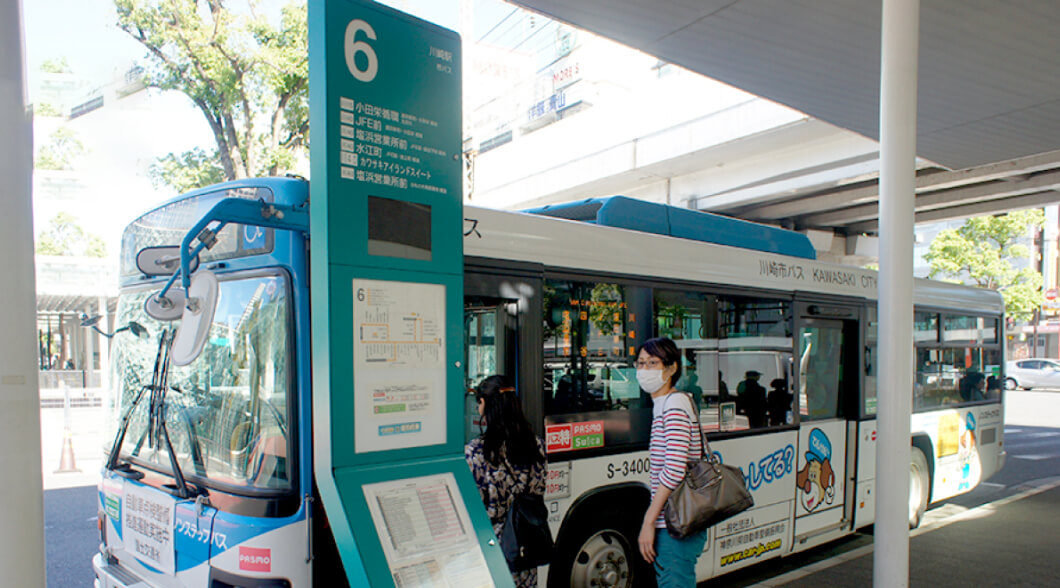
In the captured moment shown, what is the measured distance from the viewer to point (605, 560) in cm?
475

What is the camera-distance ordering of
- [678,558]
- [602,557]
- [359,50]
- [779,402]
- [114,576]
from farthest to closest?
[779,402] → [602,557] → [114,576] → [678,558] → [359,50]

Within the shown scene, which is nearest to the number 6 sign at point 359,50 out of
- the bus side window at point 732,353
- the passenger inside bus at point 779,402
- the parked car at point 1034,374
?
the bus side window at point 732,353

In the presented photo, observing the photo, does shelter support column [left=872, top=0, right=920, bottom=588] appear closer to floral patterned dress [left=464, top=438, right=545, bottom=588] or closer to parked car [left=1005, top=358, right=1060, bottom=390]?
floral patterned dress [left=464, top=438, right=545, bottom=588]

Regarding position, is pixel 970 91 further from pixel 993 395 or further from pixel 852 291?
pixel 993 395

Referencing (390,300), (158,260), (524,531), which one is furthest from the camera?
(524,531)

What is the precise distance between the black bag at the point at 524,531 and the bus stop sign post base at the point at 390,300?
34.5 inches

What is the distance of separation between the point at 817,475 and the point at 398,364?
495 cm

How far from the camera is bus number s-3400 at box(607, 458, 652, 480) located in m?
4.72

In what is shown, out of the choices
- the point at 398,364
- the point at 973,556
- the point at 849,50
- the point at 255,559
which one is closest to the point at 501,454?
the point at 398,364

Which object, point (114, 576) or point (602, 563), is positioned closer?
point (114, 576)

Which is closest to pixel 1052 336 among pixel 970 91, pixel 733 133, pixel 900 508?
pixel 733 133

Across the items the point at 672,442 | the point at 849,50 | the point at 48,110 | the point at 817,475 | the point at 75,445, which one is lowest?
the point at 75,445

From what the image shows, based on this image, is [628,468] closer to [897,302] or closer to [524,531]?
[524,531]

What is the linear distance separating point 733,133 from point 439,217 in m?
11.8
